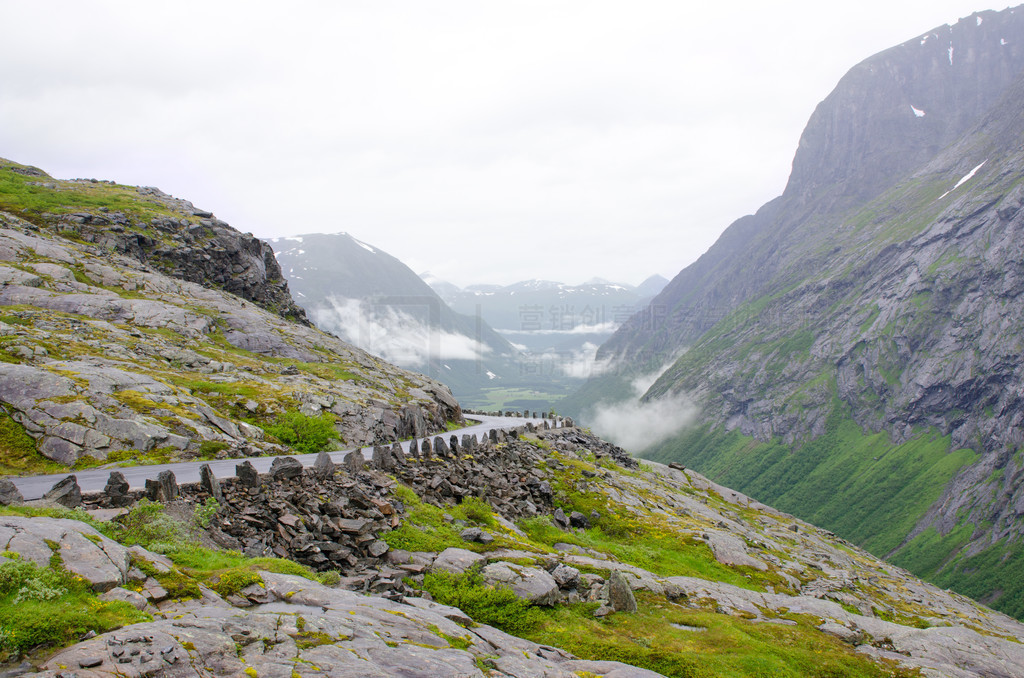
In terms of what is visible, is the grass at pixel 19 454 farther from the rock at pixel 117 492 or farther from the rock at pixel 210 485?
the rock at pixel 117 492

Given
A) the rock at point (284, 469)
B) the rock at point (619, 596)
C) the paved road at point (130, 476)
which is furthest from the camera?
the rock at point (284, 469)

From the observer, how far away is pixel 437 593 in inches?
775

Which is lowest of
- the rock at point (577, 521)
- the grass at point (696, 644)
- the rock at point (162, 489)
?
the rock at point (577, 521)

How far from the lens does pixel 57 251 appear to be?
62875mm

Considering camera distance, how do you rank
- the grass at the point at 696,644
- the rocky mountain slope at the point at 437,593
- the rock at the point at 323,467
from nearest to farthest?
the rocky mountain slope at the point at 437,593, the grass at the point at 696,644, the rock at the point at 323,467

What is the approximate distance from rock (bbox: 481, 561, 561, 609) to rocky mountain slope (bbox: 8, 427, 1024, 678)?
0.09m

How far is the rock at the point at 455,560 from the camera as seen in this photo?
21734 mm

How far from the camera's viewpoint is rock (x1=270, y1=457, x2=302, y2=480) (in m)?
24.1

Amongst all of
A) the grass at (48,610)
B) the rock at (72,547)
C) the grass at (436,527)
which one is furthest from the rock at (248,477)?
the grass at (48,610)

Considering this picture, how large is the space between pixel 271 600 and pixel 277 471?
1086cm

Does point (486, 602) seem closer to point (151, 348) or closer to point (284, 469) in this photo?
point (284, 469)

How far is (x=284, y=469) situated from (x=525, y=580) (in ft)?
39.2

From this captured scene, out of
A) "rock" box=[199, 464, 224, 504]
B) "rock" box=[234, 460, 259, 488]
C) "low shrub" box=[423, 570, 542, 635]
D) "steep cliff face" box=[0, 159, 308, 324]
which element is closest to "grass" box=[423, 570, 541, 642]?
"low shrub" box=[423, 570, 542, 635]

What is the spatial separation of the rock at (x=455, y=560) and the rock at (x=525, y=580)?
0.73m
